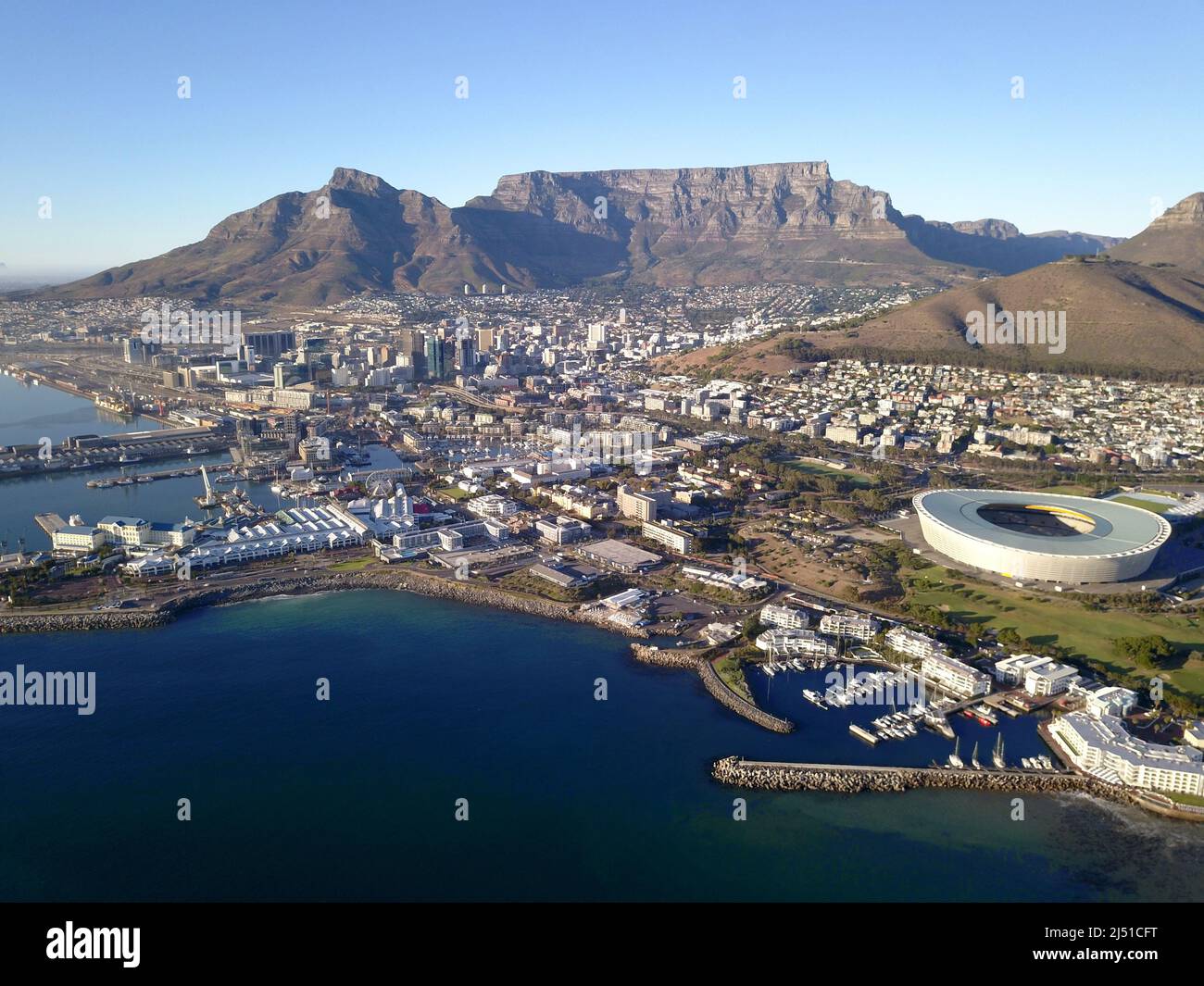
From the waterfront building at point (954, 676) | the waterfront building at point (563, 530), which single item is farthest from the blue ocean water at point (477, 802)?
the waterfront building at point (563, 530)

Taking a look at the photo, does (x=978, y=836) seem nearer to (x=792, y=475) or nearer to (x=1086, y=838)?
(x=1086, y=838)

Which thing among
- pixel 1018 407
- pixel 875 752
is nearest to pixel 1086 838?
pixel 875 752

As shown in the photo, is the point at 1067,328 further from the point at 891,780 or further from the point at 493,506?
the point at 891,780

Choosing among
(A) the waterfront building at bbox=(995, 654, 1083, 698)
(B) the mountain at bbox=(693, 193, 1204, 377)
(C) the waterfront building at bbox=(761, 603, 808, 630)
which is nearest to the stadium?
(A) the waterfront building at bbox=(995, 654, 1083, 698)

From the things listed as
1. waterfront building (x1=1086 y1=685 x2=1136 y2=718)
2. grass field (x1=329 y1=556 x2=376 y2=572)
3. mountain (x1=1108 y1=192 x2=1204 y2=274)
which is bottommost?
waterfront building (x1=1086 y1=685 x2=1136 y2=718)

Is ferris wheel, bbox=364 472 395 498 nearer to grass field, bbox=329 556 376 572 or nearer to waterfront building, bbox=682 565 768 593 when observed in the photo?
grass field, bbox=329 556 376 572

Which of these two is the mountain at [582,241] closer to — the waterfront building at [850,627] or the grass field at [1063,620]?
the grass field at [1063,620]

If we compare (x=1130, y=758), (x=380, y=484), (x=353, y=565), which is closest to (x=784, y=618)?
(x=1130, y=758)
